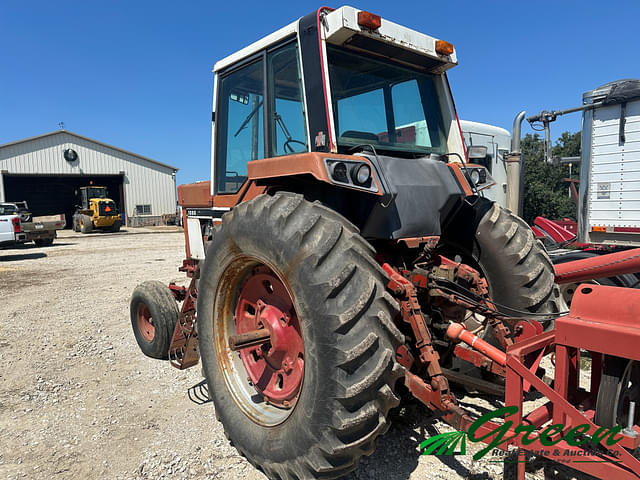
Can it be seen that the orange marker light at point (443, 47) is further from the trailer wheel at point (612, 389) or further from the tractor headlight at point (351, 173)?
the trailer wheel at point (612, 389)

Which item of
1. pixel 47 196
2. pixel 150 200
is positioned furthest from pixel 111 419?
pixel 47 196

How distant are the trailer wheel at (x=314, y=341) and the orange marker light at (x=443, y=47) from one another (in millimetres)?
1811

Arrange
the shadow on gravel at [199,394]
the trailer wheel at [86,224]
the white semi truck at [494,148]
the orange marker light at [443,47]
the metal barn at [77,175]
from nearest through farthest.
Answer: the orange marker light at [443,47], the shadow on gravel at [199,394], the white semi truck at [494,148], the trailer wheel at [86,224], the metal barn at [77,175]

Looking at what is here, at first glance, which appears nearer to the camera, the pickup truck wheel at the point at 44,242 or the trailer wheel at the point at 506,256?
the trailer wheel at the point at 506,256

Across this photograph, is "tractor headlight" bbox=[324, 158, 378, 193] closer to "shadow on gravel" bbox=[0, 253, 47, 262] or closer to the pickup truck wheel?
"shadow on gravel" bbox=[0, 253, 47, 262]

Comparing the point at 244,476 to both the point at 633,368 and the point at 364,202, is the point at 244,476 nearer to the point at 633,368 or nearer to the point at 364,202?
the point at 364,202

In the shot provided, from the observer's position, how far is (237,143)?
3668mm

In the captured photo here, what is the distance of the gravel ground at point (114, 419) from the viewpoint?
108 inches

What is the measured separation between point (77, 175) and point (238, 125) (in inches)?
1140

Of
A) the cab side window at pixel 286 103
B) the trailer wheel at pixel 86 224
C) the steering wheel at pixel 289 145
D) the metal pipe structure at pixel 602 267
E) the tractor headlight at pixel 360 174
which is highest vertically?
the cab side window at pixel 286 103

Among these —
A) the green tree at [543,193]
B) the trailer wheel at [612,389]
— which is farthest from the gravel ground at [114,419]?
the green tree at [543,193]

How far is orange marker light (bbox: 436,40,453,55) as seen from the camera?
333 cm

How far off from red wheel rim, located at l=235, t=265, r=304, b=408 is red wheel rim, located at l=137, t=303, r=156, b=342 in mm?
2133

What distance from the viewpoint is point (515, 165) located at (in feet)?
26.0
